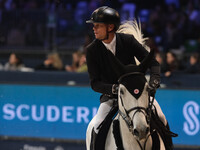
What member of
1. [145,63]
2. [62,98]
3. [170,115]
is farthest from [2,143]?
[145,63]

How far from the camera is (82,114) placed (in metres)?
9.32

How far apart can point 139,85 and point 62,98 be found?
5.14 meters

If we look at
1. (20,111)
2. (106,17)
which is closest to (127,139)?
(106,17)

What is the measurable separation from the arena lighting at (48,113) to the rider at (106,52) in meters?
3.85

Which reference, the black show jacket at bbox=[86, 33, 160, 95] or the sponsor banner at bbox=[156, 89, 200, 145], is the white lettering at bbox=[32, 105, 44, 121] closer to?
the sponsor banner at bbox=[156, 89, 200, 145]

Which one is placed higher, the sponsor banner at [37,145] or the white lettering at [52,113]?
the white lettering at [52,113]

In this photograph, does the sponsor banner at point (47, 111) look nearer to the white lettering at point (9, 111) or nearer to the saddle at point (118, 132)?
the white lettering at point (9, 111)

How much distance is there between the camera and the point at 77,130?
9.39m

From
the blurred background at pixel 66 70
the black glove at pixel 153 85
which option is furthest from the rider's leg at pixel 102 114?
the blurred background at pixel 66 70

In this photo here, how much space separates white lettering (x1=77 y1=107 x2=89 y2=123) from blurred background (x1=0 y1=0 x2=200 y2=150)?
0.02 m

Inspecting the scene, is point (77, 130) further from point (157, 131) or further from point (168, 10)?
point (168, 10)

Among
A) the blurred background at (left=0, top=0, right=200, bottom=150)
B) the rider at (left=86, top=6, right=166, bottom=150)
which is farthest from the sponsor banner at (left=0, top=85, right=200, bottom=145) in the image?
the rider at (left=86, top=6, right=166, bottom=150)

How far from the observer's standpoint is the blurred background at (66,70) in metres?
9.19

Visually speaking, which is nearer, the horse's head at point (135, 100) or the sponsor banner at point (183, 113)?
the horse's head at point (135, 100)
